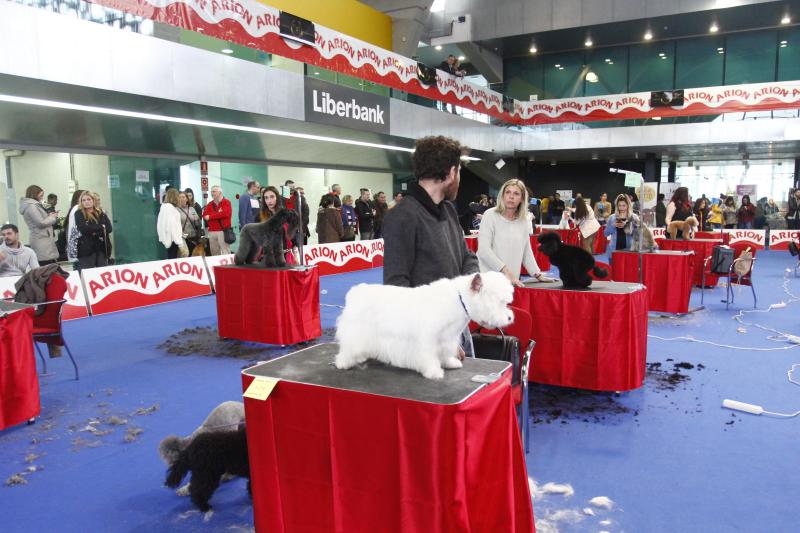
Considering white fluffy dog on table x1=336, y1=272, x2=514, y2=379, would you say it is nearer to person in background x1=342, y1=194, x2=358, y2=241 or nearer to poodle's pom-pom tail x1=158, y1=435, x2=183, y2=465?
poodle's pom-pom tail x1=158, y1=435, x2=183, y2=465

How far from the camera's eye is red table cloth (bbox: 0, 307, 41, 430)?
3.52m

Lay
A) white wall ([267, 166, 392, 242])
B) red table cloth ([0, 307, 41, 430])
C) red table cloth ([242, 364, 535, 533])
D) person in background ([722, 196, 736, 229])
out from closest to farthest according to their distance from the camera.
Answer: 1. red table cloth ([242, 364, 535, 533])
2. red table cloth ([0, 307, 41, 430])
3. white wall ([267, 166, 392, 242])
4. person in background ([722, 196, 736, 229])

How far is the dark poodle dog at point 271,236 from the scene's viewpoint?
562cm

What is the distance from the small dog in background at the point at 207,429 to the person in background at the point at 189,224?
7.21m

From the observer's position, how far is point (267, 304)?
18.1 feet

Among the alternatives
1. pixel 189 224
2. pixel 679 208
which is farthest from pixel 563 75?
pixel 189 224

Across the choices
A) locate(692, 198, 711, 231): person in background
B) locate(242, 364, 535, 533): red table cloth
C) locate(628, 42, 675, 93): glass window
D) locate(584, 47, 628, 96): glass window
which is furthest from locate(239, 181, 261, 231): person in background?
locate(628, 42, 675, 93): glass window

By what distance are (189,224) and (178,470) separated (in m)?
7.56

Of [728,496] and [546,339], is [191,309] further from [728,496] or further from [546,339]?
[728,496]

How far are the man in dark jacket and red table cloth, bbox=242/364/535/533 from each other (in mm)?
607

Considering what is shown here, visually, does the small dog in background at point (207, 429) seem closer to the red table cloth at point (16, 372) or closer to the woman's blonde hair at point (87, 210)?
the red table cloth at point (16, 372)

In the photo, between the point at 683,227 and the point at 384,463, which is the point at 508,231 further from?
the point at 683,227

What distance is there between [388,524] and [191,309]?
21.1 ft

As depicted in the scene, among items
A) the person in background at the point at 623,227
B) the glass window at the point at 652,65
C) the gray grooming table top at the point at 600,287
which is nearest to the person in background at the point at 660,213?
the glass window at the point at 652,65
